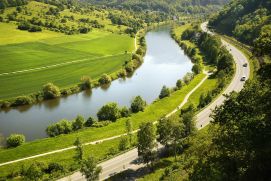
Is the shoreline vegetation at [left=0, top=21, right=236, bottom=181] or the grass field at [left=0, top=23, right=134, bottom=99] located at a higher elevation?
the grass field at [left=0, top=23, right=134, bottom=99]

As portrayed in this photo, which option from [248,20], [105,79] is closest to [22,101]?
[105,79]

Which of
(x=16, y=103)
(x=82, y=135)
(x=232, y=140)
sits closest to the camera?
(x=232, y=140)

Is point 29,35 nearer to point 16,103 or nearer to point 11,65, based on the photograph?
point 11,65

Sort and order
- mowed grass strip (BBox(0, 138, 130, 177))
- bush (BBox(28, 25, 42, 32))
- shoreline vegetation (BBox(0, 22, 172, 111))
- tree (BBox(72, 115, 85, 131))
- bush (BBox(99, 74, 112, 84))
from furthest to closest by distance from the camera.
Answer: bush (BBox(28, 25, 42, 32)) < bush (BBox(99, 74, 112, 84)) < shoreline vegetation (BBox(0, 22, 172, 111)) < tree (BBox(72, 115, 85, 131)) < mowed grass strip (BBox(0, 138, 130, 177))

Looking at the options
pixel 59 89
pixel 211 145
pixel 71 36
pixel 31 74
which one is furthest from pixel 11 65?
pixel 211 145

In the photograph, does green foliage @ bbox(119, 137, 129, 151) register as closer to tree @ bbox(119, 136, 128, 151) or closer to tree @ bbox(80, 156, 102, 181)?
tree @ bbox(119, 136, 128, 151)

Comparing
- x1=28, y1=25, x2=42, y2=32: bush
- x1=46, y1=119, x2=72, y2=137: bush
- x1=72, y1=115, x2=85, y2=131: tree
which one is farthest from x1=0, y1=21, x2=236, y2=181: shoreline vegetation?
x1=28, y1=25, x2=42, y2=32: bush
